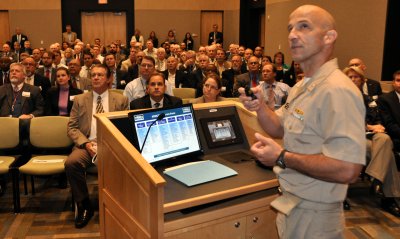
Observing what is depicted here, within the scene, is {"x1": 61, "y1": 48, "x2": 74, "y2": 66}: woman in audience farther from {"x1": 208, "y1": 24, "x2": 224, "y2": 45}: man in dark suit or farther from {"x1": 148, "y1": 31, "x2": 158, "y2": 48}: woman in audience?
{"x1": 208, "y1": 24, "x2": 224, "y2": 45}: man in dark suit

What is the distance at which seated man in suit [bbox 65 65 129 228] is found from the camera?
3645 millimetres

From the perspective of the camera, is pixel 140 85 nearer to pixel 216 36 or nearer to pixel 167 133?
pixel 167 133

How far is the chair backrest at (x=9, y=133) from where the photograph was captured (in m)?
4.12

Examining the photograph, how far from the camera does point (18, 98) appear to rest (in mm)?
4957

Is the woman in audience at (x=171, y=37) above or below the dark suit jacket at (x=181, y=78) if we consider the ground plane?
above

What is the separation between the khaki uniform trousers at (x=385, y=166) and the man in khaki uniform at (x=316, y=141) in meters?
2.55

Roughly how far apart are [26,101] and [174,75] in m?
3.27

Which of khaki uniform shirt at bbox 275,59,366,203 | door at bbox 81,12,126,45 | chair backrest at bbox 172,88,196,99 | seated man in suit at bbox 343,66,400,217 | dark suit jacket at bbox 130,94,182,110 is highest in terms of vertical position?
door at bbox 81,12,126,45

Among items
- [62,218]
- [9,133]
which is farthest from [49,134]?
[62,218]

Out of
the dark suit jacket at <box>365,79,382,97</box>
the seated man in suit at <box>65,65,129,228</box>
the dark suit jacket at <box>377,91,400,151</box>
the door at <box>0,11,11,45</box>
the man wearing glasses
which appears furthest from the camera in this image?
the door at <box>0,11,11,45</box>

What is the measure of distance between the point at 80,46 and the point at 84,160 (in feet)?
27.6

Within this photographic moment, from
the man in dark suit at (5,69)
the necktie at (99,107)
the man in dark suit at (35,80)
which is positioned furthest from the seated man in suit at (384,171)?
the man in dark suit at (5,69)

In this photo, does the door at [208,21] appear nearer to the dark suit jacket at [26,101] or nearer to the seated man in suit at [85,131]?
the dark suit jacket at [26,101]

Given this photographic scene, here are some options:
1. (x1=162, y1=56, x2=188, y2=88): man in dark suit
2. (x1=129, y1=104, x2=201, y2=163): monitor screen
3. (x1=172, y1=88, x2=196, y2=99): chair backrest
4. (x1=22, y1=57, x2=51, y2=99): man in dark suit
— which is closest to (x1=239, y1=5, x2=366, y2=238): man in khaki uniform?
(x1=129, y1=104, x2=201, y2=163): monitor screen
